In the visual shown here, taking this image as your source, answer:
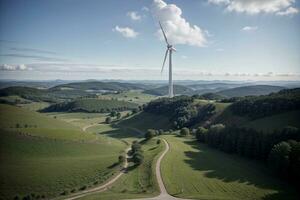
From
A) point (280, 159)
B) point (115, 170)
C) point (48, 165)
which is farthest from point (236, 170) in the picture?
point (48, 165)

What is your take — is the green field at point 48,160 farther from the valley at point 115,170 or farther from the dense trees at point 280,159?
the dense trees at point 280,159

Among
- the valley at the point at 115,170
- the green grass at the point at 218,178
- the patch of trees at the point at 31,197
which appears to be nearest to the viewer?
the green grass at the point at 218,178

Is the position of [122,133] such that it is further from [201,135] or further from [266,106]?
[266,106]

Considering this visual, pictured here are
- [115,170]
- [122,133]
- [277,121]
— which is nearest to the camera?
[115,170]

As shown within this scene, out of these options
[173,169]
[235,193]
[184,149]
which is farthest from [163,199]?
[184,149]

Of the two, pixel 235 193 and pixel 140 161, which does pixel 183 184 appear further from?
pixel 140 161

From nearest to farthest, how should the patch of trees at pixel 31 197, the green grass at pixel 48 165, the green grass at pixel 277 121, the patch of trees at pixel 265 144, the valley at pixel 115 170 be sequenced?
the valley at pixel 115 170, the patch of trees at pixel 31 197, the green grass at pixel 48 165, the patch of trees at pixel 265 144, the green grass at pixel 277 121

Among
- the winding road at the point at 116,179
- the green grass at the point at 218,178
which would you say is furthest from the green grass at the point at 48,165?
the green grass at the point at 218,178

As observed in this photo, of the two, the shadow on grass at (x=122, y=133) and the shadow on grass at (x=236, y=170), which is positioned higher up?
the shadow on grass at (x=236, y=170)
